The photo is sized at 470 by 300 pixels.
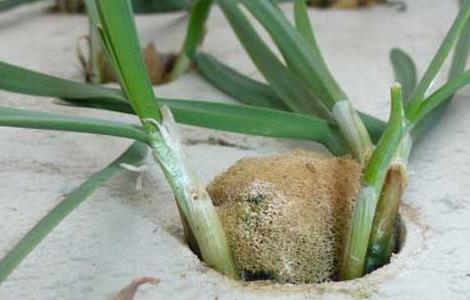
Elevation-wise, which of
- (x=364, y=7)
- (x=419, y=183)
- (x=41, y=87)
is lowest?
(x=364, y=7)

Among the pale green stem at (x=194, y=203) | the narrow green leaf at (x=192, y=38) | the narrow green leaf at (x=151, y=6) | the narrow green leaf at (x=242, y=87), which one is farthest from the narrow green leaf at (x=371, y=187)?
the narrow green leaf at (x=151, y=6)

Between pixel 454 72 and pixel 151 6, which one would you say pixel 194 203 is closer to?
pixel 454 72

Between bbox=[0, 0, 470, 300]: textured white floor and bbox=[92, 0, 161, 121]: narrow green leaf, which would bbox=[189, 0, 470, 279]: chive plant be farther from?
bbox=[92, 0, 161, 121]: narrow green leaf

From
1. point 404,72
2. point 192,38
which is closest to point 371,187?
point 404,72

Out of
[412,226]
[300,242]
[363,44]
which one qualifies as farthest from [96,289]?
[363,44]

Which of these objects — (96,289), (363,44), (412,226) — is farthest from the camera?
(363,44)

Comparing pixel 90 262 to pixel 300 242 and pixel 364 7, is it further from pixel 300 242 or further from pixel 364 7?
pixel 364 7

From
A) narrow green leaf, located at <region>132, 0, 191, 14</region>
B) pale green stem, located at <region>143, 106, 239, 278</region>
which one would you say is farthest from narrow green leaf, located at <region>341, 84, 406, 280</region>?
narrow green leaf, located at <region>132, 0, 191, 14</region>
